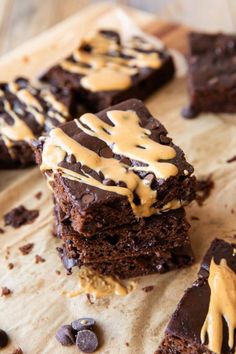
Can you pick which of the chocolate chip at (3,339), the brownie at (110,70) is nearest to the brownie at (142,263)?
the chocolate chip at (3,339)

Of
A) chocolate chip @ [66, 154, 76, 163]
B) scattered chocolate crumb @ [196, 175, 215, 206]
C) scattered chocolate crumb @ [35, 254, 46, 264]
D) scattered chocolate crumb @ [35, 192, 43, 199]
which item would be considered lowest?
scattered chocolate crumb @ [196, 175, 215, 206]

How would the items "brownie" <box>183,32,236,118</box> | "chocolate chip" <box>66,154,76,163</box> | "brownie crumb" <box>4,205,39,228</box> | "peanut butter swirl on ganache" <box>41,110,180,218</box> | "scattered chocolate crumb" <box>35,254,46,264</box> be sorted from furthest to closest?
"brownie" <box>183,32,236,118</box> < "brownie crumb" <box>4,205,39,228</box> < "scattered chocolate crumb" <box>35,254,46,264</box> < "chocolate chip" <box>66,154,76,163</box> < "peanut butter swirl on ganache" <box>41,110,180,218</box>

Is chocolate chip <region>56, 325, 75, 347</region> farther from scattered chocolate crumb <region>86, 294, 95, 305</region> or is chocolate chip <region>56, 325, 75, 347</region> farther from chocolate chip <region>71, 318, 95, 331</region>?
scattered chocolate crumb <region>86, 294, 95, 305</region>

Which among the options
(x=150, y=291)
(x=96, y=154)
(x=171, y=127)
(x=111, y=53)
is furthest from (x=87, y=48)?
(x=150, y=291)

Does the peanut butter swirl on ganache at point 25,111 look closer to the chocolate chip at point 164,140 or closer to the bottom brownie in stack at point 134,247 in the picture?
the bottom brownie in stack at point 134,247

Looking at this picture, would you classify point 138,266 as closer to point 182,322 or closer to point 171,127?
point 182,322

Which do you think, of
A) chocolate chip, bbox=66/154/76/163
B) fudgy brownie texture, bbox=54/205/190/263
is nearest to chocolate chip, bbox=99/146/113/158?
chocolate chip, bbox=66/154/76/163
